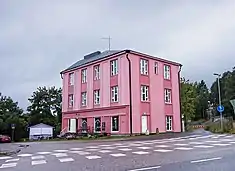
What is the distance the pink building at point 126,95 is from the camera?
3722 cm

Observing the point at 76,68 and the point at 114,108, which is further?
the point at 76,68

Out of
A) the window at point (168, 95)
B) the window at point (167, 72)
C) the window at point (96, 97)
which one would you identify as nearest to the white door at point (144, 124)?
the window at point (168, 95)

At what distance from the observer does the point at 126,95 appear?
3697 centimetres

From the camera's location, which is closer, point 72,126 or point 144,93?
point 144,93

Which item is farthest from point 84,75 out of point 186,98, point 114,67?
point 186,98

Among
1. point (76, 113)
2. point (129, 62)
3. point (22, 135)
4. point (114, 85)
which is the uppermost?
point (129, 62)

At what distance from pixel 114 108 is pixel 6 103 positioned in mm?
52766

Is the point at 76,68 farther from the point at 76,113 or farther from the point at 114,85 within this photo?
the point at 114,85

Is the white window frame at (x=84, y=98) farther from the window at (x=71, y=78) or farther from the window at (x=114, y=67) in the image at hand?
the window at (x=114, y=67)

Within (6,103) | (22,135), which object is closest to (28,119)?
(6,103)

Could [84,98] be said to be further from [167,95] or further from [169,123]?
[169,123]

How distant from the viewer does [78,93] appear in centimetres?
4534

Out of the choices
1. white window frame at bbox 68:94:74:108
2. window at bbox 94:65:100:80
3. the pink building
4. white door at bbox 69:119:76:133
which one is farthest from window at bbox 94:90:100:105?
white window frame at bbox 68:94:74:108

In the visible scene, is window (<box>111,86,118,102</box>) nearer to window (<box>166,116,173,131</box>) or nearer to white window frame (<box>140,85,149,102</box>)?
white window frame (<box>140,85,149,102</box>)
